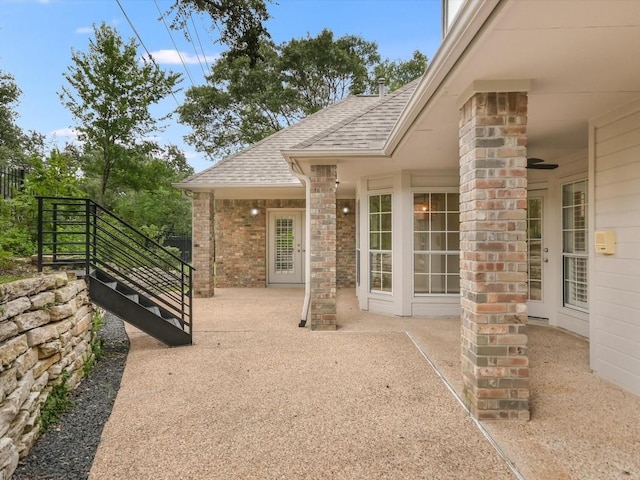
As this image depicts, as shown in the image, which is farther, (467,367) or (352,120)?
(352,120)

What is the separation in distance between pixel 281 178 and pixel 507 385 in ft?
23.1

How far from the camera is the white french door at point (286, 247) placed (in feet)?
34.9

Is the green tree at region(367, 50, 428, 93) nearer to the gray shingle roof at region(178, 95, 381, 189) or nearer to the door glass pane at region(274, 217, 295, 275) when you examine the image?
the gray shingle roof at region(178, 95, 381, 189)

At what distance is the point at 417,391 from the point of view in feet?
11.4

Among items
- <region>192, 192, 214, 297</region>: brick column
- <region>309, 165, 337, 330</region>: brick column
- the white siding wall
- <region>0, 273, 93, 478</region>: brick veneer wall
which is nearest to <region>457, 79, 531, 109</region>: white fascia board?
the white siding wall

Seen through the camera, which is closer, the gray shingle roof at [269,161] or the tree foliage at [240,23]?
the tree foliage at [240,23]

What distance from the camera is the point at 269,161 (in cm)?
970

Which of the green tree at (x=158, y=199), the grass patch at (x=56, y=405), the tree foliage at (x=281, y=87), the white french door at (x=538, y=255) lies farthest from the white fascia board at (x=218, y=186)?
the tree foliage at (x=281, y=87)

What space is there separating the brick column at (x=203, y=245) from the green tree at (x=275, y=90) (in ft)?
33.1

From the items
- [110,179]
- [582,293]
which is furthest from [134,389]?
[110,179]

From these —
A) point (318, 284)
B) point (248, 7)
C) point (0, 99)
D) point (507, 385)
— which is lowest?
point (507, 385)

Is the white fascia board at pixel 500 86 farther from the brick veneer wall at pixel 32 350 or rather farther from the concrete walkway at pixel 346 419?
the brick veneer wall at pixel 32 350

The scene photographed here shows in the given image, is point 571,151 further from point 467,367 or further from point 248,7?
point 248,7

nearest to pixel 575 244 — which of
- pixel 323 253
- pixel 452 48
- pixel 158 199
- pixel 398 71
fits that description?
pixel 323 253
